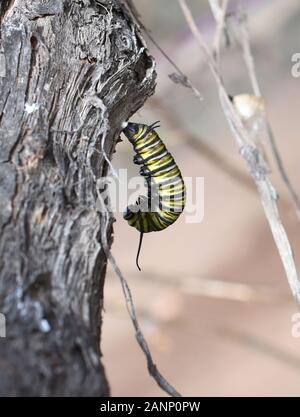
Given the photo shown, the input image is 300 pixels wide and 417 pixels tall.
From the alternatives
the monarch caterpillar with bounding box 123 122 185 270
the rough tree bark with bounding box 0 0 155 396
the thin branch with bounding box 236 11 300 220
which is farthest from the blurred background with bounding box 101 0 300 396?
the rough tree bark with bounding box 0 0 155 396

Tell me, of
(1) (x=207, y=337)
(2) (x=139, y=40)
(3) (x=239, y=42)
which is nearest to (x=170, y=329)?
(1) (x=207, y=337)

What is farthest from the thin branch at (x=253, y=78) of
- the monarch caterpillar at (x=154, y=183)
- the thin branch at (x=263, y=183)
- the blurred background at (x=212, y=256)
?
the blurred background at (x=212, y=256)

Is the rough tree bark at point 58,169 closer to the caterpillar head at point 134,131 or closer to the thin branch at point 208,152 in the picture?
the caterpillar head at point 134,131

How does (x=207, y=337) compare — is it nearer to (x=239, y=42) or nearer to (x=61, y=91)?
(x=239, y=42)

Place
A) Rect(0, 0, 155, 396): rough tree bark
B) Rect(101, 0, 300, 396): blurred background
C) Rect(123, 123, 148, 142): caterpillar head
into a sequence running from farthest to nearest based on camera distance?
Rect(101, 0, 300, 396): blurred background
Rect(123, 123, 148, 142): caterpillar head
Rect(0, 0, 155, 396): rough tree bark

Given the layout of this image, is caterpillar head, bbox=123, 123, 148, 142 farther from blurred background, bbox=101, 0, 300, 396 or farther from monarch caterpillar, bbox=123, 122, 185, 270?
blurred background, bbox=101, 0, 300, 396

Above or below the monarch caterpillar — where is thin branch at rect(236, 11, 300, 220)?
above
